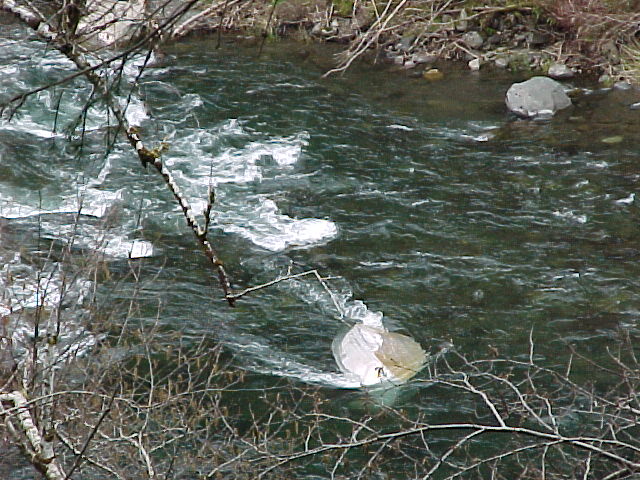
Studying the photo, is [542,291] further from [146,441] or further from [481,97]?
[481,97]

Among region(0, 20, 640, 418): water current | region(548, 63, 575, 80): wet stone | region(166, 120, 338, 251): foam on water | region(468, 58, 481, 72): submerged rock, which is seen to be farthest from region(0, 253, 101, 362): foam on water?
region(548, 63, 575, 80): wet stone

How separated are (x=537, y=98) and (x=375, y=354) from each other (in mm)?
5132

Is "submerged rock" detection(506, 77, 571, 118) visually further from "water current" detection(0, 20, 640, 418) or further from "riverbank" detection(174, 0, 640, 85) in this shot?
"riverbank" detection(174, 0, 640, 85)

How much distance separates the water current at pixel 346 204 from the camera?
5.97m

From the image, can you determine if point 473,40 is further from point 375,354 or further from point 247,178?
point 375,354

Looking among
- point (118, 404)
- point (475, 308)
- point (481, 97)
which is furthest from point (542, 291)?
point (481, 97)

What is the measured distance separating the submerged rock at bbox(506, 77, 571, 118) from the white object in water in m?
4.54

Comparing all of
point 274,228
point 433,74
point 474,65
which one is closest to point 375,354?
point 274,228

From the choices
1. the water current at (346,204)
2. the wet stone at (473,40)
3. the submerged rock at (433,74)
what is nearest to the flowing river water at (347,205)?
the water current at (346,204)

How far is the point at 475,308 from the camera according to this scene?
6.14 meters

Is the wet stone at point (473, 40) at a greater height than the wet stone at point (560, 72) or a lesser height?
greater

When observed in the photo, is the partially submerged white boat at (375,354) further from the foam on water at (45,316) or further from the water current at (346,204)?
the foam on water at (45,316)

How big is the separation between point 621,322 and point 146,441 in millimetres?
3360

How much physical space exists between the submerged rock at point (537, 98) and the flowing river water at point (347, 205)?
192 millimetres
